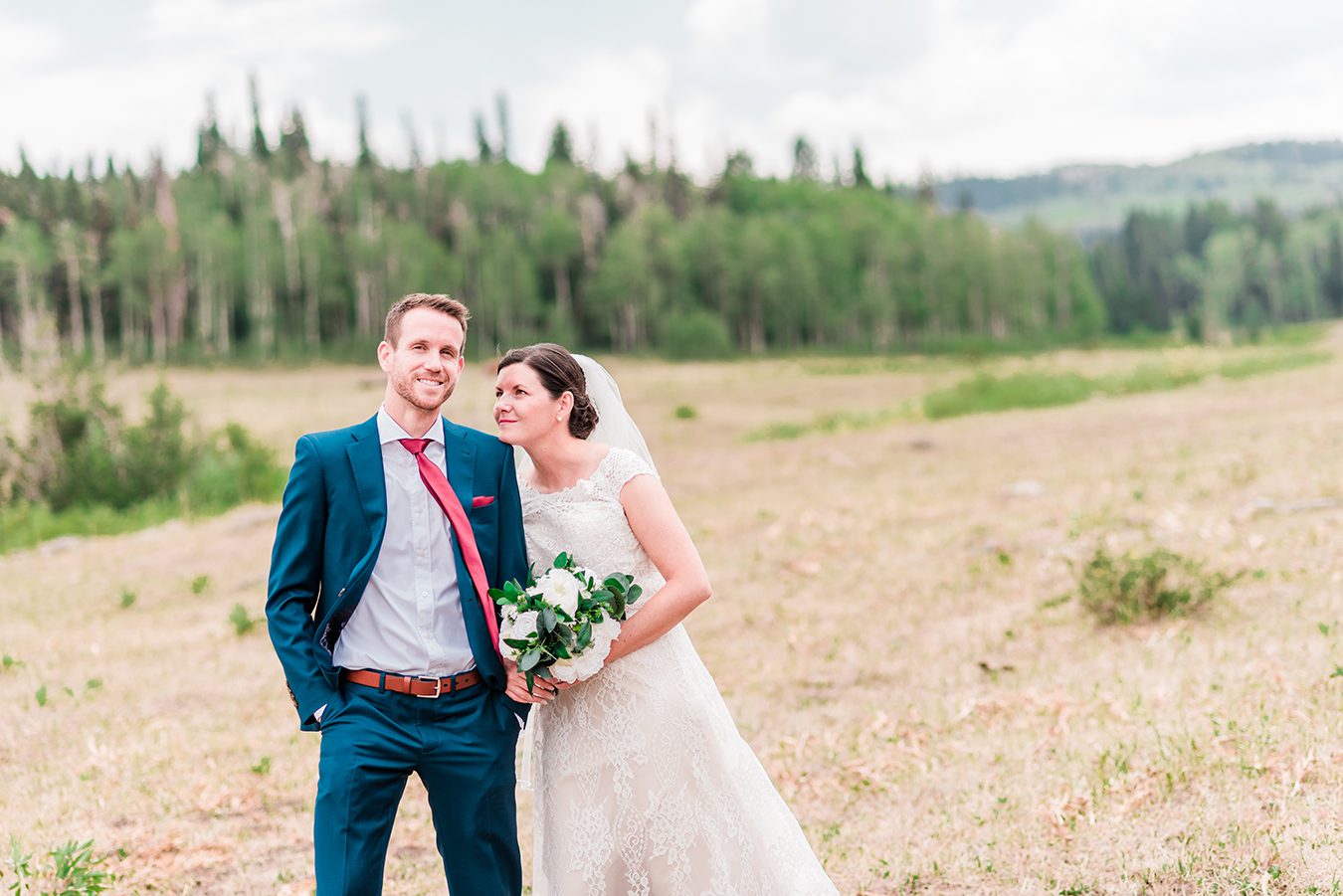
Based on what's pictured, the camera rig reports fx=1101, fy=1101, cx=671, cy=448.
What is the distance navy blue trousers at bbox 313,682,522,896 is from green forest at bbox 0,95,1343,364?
6443 cm

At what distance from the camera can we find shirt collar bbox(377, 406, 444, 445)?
3656 millimetres

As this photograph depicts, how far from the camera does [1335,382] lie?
30719mm

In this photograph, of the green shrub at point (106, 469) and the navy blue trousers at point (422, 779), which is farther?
the green shrub at point (106, 469)

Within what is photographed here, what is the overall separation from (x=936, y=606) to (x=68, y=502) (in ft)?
60.2

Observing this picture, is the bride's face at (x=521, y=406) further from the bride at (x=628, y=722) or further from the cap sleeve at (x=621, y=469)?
the cap sleeve at (x=621, y=469)

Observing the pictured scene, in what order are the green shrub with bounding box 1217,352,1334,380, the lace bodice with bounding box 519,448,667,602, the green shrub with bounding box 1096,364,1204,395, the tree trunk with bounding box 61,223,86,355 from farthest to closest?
the tree trunk with bounding box 61,223,86,355
the green shrub with bounding box 1217,352,1334,380
the green shrub with bounding box 1096,364,1204,395
the lace bodice with bounding box 519,448,667,602

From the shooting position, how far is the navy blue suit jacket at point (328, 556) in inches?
138

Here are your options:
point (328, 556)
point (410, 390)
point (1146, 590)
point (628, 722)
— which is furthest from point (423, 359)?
point (1146, 590)

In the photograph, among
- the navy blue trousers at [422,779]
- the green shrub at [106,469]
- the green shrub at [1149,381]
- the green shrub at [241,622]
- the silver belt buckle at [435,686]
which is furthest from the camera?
the green shrub at [1149,381]

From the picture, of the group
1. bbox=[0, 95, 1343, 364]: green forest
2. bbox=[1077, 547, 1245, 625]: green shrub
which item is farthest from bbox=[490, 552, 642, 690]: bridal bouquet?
bbox=[0, 95, 1343, 364]: green forest

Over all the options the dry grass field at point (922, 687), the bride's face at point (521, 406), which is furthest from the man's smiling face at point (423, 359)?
the dry grass field at point (922, 687)

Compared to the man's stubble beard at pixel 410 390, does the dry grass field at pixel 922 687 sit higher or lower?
lower

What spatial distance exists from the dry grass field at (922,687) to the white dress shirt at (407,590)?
273 cm

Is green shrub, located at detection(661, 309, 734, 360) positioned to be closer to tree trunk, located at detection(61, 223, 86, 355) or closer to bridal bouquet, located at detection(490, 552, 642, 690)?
tree trunk, located at detection(61, 223, 86, 355)
